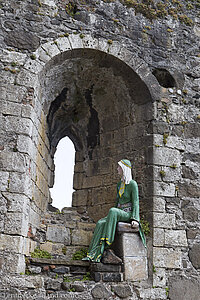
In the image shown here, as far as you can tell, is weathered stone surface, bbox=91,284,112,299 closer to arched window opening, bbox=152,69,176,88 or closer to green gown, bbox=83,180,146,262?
green gown, bbox=83,180,146,262

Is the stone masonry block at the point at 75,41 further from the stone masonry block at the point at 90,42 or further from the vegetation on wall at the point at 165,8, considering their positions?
the vegetation on wall at the point at 165,8

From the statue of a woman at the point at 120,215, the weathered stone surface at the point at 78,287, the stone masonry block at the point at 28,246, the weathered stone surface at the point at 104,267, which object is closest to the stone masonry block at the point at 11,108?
the statue of a woman at the point at 120,215

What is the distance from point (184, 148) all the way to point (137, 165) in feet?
2.74

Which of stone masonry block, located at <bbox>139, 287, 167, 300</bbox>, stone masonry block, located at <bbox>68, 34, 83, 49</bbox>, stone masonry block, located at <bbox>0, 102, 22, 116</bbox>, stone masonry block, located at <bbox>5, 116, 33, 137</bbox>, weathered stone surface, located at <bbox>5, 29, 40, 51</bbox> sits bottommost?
stone masonry block, located at <bbox>139, 287, 167, 300</bbox>

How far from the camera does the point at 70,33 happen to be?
22.0 ft

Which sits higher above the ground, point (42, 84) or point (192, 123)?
point (42, 84)

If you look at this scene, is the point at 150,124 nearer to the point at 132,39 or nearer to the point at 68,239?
the point at 132,39

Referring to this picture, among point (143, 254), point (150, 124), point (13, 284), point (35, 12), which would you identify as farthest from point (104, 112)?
point (13, 284)

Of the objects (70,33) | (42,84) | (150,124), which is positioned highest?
(70,33)

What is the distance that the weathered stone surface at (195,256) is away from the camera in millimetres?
6344

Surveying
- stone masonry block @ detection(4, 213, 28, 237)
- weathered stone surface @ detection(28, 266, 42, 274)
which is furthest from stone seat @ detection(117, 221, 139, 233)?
stone masonry block @ detection(4, 213, 28, 237)

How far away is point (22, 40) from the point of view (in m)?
6.38

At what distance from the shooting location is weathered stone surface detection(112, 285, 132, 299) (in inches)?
224

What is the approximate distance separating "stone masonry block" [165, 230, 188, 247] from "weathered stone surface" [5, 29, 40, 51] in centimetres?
355
